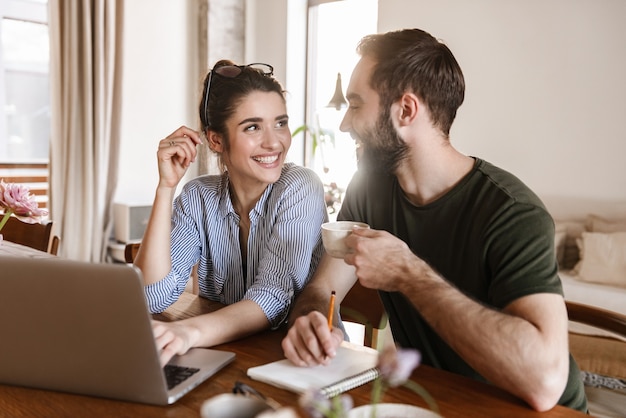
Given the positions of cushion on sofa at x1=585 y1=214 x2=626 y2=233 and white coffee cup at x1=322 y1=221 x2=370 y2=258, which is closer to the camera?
white coffee cup at x1=322 y1=221 x2=370 y2=258

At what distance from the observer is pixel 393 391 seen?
2.97 feet

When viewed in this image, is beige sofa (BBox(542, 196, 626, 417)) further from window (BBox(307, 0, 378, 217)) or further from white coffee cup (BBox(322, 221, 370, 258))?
window (BBox(307, 0, 378, 217))

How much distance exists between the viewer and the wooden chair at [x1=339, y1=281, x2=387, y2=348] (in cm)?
145

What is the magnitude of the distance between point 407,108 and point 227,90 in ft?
1.70

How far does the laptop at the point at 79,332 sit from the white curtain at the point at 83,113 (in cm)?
328

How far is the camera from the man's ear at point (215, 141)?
1651 millimetres

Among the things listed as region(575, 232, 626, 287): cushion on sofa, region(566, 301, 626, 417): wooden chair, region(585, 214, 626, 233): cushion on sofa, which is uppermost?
region(585, 214, 626, 233): cushion on sofa

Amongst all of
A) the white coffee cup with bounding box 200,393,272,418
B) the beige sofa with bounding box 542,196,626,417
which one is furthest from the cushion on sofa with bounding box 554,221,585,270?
the white coffee cup with bounding box 200,393,272,418

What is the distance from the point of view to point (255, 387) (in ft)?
2.99

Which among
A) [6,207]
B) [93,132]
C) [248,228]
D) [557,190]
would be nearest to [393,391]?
[248,228]

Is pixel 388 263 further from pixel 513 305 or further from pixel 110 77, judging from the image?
pixel 110 77

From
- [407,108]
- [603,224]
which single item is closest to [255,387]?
[407,108]

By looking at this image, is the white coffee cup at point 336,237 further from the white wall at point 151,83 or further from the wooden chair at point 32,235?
the white wall at point 151,83

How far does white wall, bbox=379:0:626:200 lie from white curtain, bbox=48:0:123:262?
218cm
